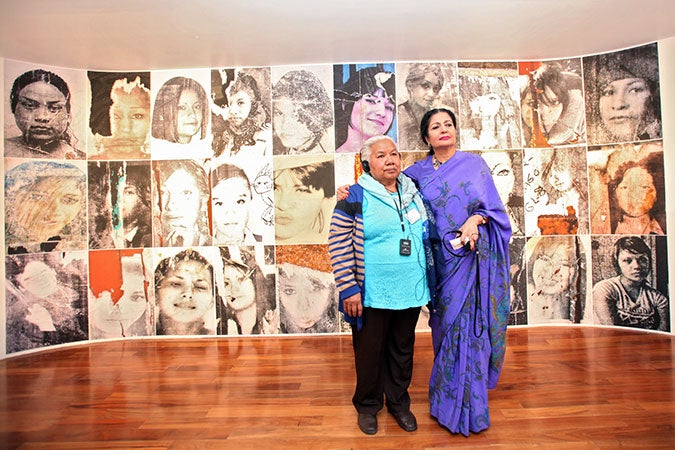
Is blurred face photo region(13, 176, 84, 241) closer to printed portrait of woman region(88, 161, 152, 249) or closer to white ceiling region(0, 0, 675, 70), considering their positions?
printed portrait of woman region(88, 161, 152, 249)

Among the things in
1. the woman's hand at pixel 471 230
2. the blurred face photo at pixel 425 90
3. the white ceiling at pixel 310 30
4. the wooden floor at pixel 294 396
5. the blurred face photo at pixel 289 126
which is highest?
the white ceiling at pixel 310 30

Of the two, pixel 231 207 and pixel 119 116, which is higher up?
pixel 119 116

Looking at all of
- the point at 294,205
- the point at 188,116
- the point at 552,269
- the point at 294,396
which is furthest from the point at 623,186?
the point at 188,116

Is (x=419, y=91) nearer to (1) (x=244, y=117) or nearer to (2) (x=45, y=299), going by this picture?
(1) (x=244, y=117)

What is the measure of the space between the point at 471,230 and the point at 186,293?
8.99 feet

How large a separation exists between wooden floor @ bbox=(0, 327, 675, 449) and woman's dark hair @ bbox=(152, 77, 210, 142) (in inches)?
74.8

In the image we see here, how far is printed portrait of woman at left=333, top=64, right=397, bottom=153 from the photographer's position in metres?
3.72

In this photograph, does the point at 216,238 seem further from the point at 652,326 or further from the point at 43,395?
the point at 652,326

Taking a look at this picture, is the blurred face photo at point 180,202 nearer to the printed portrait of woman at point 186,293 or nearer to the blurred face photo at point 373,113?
the printed portrait of woman at point 186,293

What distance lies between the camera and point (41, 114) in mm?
3549

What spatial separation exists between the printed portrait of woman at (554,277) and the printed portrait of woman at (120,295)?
3478 millimetres

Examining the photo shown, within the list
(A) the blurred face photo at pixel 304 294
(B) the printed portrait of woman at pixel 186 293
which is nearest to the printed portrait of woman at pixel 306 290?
(A) the blurred face photo at pixel 304 294

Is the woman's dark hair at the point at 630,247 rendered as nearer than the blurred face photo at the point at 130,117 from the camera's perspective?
Yes

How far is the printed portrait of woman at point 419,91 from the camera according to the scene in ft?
12.2
